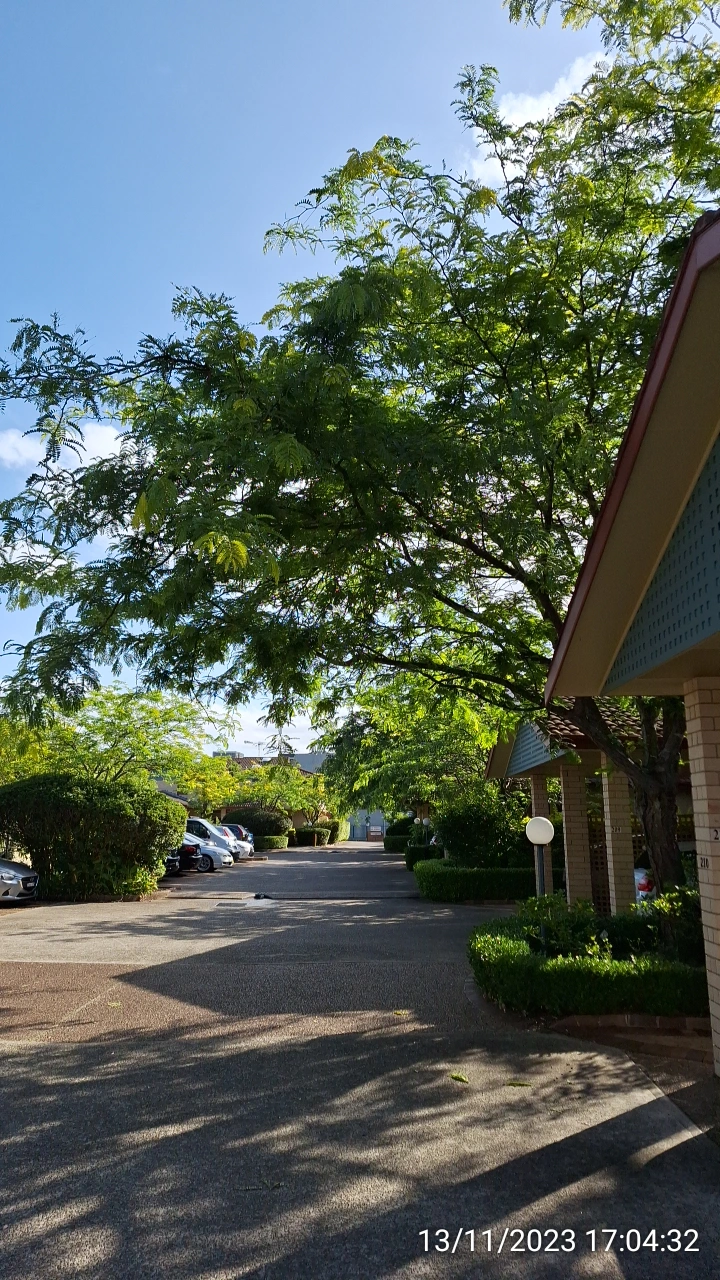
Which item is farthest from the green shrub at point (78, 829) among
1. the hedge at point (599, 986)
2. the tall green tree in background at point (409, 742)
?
the hedge at point (599, 986)

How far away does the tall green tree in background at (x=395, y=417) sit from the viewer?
638cm

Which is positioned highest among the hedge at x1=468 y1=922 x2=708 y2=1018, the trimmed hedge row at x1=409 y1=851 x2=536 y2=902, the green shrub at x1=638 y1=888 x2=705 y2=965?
the green shrub at x1=638 y1=888 x2=705 y2=965

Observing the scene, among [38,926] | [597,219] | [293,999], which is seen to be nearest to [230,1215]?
[293,999]

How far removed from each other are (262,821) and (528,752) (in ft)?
146

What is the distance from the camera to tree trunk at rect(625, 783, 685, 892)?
1047cm

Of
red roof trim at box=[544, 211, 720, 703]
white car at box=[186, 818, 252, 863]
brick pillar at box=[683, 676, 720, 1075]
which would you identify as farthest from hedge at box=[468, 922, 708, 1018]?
white car at box=[186, 818, 252, 863]

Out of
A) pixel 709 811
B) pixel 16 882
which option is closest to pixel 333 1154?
pixel 709 811

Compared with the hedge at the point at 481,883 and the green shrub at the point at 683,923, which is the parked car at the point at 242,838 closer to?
the hedge at the point at 481,883

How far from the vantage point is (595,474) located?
830cm

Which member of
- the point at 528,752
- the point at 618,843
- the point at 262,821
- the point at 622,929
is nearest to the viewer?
the point at 622,929

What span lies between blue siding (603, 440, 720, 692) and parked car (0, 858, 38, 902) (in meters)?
15.5

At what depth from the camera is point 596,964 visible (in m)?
8.23

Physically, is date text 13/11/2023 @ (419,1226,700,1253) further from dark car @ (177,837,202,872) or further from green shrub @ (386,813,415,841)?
green shrub @ (386,813,415,841)

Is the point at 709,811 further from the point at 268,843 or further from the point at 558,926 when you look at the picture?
the point at 268,843
